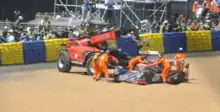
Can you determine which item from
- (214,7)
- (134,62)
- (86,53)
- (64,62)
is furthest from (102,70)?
(214,7)

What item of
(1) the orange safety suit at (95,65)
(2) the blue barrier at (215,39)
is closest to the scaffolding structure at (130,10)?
(2) the blue barrier at (215,39)

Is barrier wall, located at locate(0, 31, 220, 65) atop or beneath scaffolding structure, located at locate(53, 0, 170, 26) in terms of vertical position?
beneath

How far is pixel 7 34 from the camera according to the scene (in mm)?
22312

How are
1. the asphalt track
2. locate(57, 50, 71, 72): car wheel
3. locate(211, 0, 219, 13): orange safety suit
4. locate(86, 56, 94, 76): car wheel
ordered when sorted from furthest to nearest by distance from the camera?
locate(211, 0, 219, 13): orange safety suit → locate(57, 50, 71, 72): car wheel → locate(86, 56, 94, 76): car wheel → the asphalt track

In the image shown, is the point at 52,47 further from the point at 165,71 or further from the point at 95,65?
the point at 165,71

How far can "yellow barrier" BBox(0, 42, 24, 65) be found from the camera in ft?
66.1

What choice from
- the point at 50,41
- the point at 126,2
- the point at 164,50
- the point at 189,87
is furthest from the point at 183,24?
the point at 189,87

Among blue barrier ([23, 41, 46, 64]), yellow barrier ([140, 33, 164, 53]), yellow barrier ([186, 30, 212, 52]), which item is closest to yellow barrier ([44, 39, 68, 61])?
blue barrier ([23, 41, 46, 64])

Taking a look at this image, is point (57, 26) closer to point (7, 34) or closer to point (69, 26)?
point (69, 26)

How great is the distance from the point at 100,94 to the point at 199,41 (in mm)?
9689

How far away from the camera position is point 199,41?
22469mm

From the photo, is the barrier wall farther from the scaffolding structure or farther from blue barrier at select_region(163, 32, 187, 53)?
the scaffolding structure

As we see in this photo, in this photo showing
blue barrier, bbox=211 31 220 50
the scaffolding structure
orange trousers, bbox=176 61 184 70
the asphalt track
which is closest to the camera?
the asphalt track

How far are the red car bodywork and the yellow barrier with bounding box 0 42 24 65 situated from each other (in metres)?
2.89
